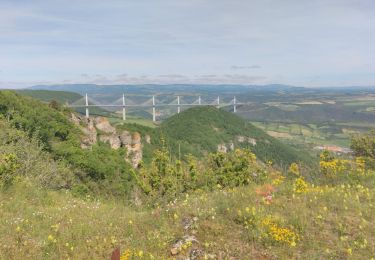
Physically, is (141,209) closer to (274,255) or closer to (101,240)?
(101,240)

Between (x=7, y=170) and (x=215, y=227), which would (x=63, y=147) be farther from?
(x=215, y=227)

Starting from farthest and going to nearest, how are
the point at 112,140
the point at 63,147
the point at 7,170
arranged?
the point at 112,140
the point at 63,147
the point at 7,170

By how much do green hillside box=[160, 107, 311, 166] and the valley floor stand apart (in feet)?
323

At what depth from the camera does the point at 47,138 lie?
29.4 meters

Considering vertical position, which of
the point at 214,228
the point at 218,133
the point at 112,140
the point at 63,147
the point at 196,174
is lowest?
the point at 218,133

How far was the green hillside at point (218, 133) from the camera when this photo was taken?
116m

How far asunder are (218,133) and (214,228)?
122481 mm

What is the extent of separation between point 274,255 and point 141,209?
3.99 m

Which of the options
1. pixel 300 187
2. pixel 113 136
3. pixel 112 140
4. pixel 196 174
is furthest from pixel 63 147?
pixel 113 136

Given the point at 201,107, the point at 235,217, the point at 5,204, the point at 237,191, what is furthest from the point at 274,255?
the point at 201,107

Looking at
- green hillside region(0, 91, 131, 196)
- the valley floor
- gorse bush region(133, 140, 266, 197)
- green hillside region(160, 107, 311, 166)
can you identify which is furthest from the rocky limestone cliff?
green hillside region(160, 107, 311, 166)

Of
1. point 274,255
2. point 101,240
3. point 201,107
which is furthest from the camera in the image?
point 201,107

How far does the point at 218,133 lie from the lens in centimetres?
12900

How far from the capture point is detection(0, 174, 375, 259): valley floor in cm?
623
